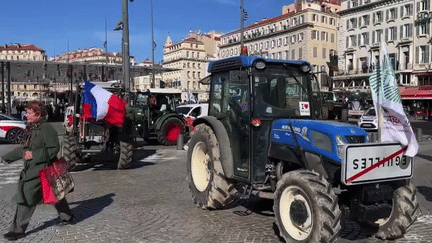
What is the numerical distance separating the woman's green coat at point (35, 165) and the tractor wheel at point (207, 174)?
2.29m

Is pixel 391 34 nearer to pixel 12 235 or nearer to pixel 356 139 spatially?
pixel 356 139

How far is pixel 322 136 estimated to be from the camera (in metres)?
4.83

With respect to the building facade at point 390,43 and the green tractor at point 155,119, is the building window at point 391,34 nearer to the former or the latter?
the building facade at point 390,43

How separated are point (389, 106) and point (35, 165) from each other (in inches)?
170

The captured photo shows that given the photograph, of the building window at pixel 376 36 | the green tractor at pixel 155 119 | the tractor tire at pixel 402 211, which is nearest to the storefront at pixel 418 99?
the building window at pixel 376 36

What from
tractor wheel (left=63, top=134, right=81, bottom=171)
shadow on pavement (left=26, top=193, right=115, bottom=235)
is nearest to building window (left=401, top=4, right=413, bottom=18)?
tractor wheel (left=63, top=134, right=81, bottom=171)

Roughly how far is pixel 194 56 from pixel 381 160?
119 meters

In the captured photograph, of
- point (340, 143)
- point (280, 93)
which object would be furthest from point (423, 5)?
point (340, 143)

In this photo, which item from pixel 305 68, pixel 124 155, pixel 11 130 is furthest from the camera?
pixel 11 130

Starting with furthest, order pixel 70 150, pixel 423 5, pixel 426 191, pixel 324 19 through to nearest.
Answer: pixel 324 19 → pixel 423 5 → pixel 70 150 → pixel 426 191

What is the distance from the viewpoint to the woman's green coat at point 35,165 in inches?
206

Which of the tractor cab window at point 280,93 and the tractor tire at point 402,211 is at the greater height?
the tractor cab window at point 280,93

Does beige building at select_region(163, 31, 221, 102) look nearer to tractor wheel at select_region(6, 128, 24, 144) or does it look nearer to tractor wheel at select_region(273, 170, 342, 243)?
tractor wheel at select_region(6, 128, 24, 144)

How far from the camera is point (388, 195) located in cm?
476
